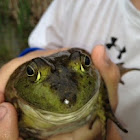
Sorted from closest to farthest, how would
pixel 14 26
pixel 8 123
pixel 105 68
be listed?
pixel 8 123 < pixel 105 68 < pixel 14 26

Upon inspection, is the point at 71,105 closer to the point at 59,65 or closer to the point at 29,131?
the point at 59,65

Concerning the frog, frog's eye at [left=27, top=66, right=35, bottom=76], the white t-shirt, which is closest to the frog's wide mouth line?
the frog

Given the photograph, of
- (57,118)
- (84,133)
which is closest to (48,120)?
(57,118)

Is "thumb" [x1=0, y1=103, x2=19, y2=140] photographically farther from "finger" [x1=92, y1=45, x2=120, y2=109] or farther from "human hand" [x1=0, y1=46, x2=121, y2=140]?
"finger" [x1=92, y1=45, x2=120, y2=109]

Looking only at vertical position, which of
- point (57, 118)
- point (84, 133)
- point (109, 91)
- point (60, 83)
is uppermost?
point (60, 83)

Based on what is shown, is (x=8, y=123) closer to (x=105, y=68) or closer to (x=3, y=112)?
(x=3, y=112)

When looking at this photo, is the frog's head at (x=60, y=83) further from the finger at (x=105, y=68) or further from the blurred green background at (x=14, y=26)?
the blurred green background at (x=14, y=26)

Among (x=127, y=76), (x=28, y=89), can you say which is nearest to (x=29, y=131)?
(x=28, y=89)
